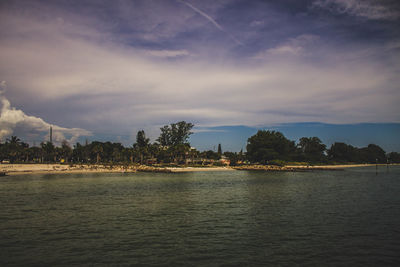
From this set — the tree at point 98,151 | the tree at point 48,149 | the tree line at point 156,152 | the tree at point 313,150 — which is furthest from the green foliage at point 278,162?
the tree at point 48,149

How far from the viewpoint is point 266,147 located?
6211 inches

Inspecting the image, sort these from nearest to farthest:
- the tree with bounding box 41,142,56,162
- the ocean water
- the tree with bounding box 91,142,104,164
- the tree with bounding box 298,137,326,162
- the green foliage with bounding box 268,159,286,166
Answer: the ocean water < the tree with bounding box 41,142,56,162 < the tree with bounding box 91,142,104,164 < the green foliage with bounding box 268,159,286,166 < the tree with bounding box 298,137,326,162

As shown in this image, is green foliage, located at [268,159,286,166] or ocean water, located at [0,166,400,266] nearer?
ocean water, located at [0,166,400,266]

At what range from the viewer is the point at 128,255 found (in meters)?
15.0

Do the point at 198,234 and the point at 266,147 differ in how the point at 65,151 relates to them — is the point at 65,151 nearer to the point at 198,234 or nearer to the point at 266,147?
the point at 266,147

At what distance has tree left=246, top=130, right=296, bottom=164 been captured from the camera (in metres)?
152

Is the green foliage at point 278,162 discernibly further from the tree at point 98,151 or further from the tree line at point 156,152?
the tree at point 98,151

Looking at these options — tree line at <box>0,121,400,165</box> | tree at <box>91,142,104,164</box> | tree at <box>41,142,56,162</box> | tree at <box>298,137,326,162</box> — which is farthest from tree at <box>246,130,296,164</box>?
tree at <box>41,142,56,162</box>

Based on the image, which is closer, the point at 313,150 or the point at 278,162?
the point at 278,162

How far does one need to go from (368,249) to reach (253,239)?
688cm

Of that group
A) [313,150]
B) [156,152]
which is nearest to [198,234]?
[156,152]

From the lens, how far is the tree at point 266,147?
152000mm

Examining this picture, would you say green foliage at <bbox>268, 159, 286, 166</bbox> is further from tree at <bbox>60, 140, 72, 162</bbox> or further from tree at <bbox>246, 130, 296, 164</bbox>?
tree at <bbox>60, 140, 72, 162</bbox>

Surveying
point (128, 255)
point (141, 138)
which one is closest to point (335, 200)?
point (128, 255)
